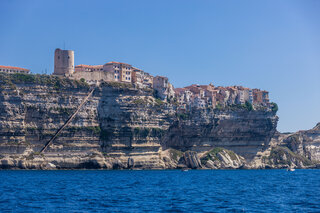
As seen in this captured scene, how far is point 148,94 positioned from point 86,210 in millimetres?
70039

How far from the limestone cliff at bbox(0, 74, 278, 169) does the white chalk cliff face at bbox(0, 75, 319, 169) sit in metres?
0.17

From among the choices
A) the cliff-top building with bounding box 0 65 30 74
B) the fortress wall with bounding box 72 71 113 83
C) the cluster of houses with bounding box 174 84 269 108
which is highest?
the cliff-top building with bounding box 0 65 30 74

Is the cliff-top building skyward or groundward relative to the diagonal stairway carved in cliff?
skyward

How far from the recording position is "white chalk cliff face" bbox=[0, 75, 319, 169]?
80250 millimetres

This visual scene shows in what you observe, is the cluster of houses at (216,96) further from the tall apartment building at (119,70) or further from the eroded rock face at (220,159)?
the tall apartment building at (119,70)

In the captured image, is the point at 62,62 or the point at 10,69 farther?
the point at 62,62

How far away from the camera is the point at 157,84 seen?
103125 mm

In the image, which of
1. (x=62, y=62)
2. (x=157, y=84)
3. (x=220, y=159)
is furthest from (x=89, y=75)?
(x=220, y=159)

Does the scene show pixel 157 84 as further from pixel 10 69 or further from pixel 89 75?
pixel 10 69

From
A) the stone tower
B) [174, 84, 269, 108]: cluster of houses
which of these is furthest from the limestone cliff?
the stone tower

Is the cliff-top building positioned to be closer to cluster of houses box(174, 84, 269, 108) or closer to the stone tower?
the stone tower

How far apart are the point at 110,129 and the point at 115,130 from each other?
3.52 ft

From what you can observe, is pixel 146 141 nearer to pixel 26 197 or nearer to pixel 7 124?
pixel 7 124

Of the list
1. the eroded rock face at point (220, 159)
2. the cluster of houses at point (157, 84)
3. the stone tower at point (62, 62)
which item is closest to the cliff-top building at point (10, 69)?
the cluster of houses at point (157, 84)
